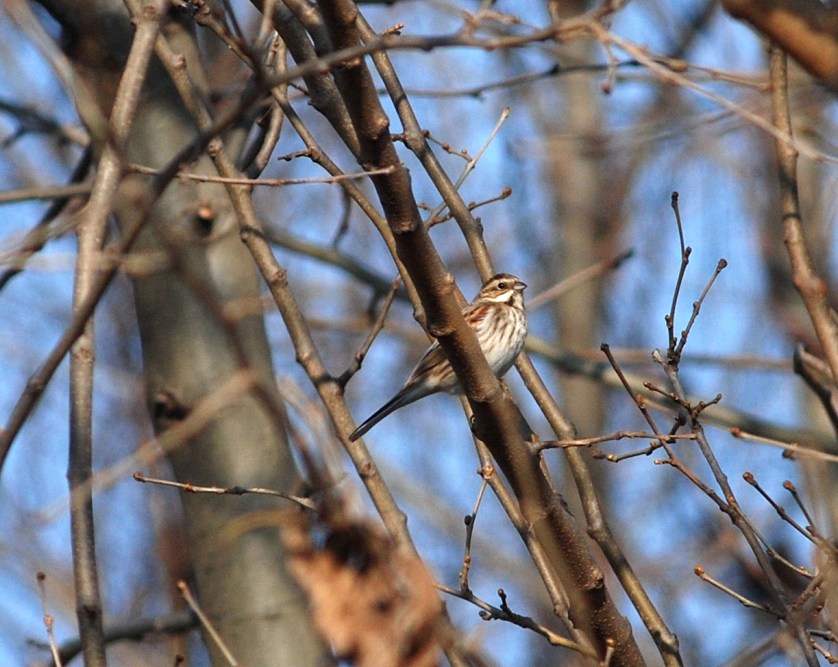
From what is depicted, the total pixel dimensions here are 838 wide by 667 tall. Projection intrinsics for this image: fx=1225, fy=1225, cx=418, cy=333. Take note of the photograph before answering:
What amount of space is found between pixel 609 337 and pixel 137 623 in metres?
12.4

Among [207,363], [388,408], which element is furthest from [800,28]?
[388,408]

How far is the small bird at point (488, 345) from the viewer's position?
22.2 ft

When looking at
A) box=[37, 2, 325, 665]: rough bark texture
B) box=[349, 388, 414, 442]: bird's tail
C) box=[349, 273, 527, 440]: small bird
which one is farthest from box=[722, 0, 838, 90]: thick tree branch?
box=[349, 273, 527, 440]: small bird

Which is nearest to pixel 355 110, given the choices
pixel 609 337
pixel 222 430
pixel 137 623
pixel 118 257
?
pixel 118 257

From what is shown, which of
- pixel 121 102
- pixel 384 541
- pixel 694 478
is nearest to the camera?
pixel 384 541

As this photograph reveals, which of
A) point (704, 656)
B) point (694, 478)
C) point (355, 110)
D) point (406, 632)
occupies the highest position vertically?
point (704, 656)

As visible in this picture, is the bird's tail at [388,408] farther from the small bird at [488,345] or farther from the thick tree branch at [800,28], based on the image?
the thick tree branch at [800,28]

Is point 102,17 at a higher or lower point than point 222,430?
higher

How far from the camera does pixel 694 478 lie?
365 cm

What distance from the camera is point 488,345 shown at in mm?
7109

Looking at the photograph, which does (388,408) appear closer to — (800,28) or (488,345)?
(488,345)

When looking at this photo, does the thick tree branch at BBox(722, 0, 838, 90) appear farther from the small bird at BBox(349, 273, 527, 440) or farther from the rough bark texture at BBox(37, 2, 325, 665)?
the small bird at BBox(349, 273, 527, 440)

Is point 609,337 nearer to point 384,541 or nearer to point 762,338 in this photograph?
point 762,338

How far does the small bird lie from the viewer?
676cm
